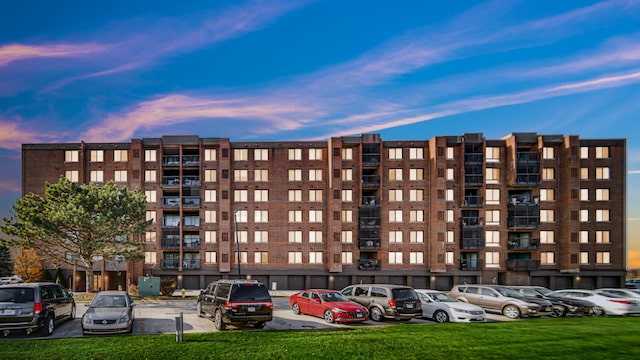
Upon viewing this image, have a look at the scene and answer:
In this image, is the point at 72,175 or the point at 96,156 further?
the point at 96,156

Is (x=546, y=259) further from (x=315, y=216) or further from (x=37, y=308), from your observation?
(x=37, y=308)

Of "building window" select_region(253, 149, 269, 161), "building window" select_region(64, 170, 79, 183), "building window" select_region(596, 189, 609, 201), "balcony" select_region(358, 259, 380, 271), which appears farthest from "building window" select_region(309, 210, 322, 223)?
"building window" select_region(596, 189, 609, 201)

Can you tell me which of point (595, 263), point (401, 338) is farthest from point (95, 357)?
point (595, 263)

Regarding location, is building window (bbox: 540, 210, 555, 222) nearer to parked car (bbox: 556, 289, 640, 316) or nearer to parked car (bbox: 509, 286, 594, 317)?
parked car (bbox: 556, 289, 640, 316)

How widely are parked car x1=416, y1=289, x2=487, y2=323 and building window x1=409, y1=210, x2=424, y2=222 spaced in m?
30.5

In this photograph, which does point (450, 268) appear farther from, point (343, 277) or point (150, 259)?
point (150, 259)

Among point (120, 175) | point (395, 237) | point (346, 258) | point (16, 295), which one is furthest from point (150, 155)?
point (16, 295)

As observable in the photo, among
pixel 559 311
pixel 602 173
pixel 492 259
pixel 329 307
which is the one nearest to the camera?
pixel 329 307

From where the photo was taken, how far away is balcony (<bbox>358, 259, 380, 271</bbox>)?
53.7 meters

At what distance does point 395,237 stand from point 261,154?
1893 centimetres

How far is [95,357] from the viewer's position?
48.1 feet

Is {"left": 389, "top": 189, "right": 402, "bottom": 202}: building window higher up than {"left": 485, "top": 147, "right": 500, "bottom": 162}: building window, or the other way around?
{"left": 485, "top": 147, "right": 500, "bottom": 162}: building window

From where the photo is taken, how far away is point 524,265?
5362cm

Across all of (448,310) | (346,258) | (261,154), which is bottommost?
(346,258)
